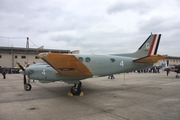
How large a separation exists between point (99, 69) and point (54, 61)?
4286 millimetres

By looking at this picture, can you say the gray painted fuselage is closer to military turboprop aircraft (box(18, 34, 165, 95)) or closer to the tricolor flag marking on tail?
military turboprop aircraft (box(18, 34, 165, 95))

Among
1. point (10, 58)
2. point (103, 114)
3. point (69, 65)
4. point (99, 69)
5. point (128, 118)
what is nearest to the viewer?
point (128, 118)

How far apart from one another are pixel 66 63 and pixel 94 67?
11.3 ft

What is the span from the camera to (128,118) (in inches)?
216

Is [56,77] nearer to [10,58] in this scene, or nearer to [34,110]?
[34,110]

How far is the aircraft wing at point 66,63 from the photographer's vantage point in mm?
7371

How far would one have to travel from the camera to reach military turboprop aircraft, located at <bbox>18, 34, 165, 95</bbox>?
9258mm

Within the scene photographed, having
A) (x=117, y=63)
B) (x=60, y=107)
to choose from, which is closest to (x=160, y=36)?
(x=117, y=63)

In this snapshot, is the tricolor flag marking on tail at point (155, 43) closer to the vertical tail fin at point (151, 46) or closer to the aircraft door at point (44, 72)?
the vertical tail fin at point (151, 46)

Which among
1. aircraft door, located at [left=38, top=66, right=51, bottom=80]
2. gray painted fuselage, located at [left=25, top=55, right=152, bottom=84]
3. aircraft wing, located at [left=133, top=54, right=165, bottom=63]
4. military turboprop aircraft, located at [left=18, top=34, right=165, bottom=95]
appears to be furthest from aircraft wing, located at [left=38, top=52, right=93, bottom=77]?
aircraft wing, located at [left=133, top=54, right=165, bottom=63]

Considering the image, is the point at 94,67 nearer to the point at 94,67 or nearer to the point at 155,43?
the point at 94,67

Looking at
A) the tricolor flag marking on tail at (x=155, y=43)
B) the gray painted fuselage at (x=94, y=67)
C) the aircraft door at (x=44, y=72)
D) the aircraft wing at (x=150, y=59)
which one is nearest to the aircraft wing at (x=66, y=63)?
the gray painted fuselage at (x=94, y=67)

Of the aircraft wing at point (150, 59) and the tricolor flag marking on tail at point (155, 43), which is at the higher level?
the tricolor flag marking on tail at point (155, 43)

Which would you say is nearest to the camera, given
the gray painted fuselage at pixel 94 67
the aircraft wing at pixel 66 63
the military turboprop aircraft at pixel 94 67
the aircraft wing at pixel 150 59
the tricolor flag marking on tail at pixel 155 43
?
the aircraft wing at pixel 66 63
